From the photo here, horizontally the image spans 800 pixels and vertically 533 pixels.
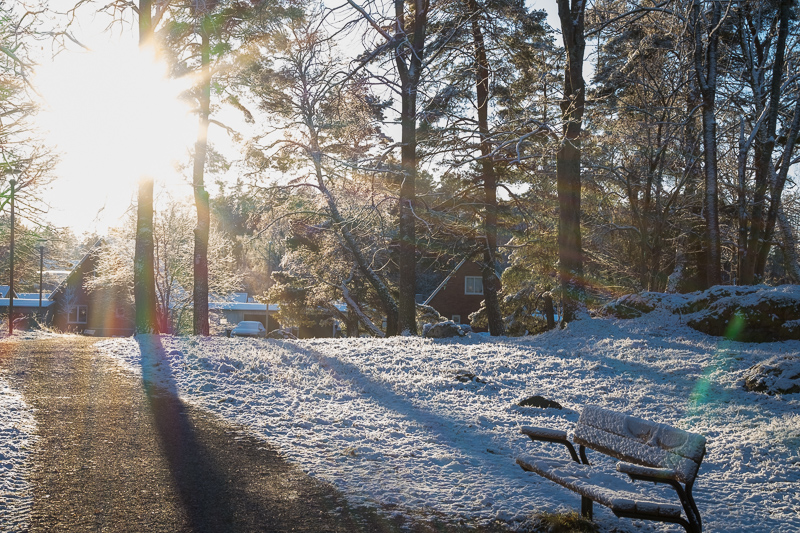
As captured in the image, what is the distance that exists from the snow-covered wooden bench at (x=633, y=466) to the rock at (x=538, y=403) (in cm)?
272

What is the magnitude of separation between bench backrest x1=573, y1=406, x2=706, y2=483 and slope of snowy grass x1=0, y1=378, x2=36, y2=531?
4.21 m

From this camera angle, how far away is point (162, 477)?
4.97 meters

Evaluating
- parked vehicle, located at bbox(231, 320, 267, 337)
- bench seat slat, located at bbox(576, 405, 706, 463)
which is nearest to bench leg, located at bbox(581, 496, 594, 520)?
bench seat slat, located at bbox(576, 405, 706, 463)

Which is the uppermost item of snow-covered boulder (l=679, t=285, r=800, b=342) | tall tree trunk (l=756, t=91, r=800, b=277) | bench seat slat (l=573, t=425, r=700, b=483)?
tall tree trunk (l=756, t=91, r=800, b=277)

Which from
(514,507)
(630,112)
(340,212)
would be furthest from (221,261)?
(514,507)

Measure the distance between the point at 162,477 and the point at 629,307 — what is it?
10720mm

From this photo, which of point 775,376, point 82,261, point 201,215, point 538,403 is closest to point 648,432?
point 538,403

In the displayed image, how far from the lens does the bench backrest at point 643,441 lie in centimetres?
390

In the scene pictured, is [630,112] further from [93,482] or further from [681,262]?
[93,482]

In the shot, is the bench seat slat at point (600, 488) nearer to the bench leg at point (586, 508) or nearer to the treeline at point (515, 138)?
the bench leg at point (586, 508)

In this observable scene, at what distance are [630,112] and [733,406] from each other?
17.7 meters

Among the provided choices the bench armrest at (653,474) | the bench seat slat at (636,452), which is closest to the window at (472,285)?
the bench seat slat at (636,452)

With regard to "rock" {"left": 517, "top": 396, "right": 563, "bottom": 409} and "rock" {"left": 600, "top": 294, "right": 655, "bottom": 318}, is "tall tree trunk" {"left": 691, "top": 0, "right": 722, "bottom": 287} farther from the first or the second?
"rock" {"left": 517, "top": 396, "right": 563, "bottom": 409}

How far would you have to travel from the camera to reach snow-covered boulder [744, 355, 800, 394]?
7.68 meters
